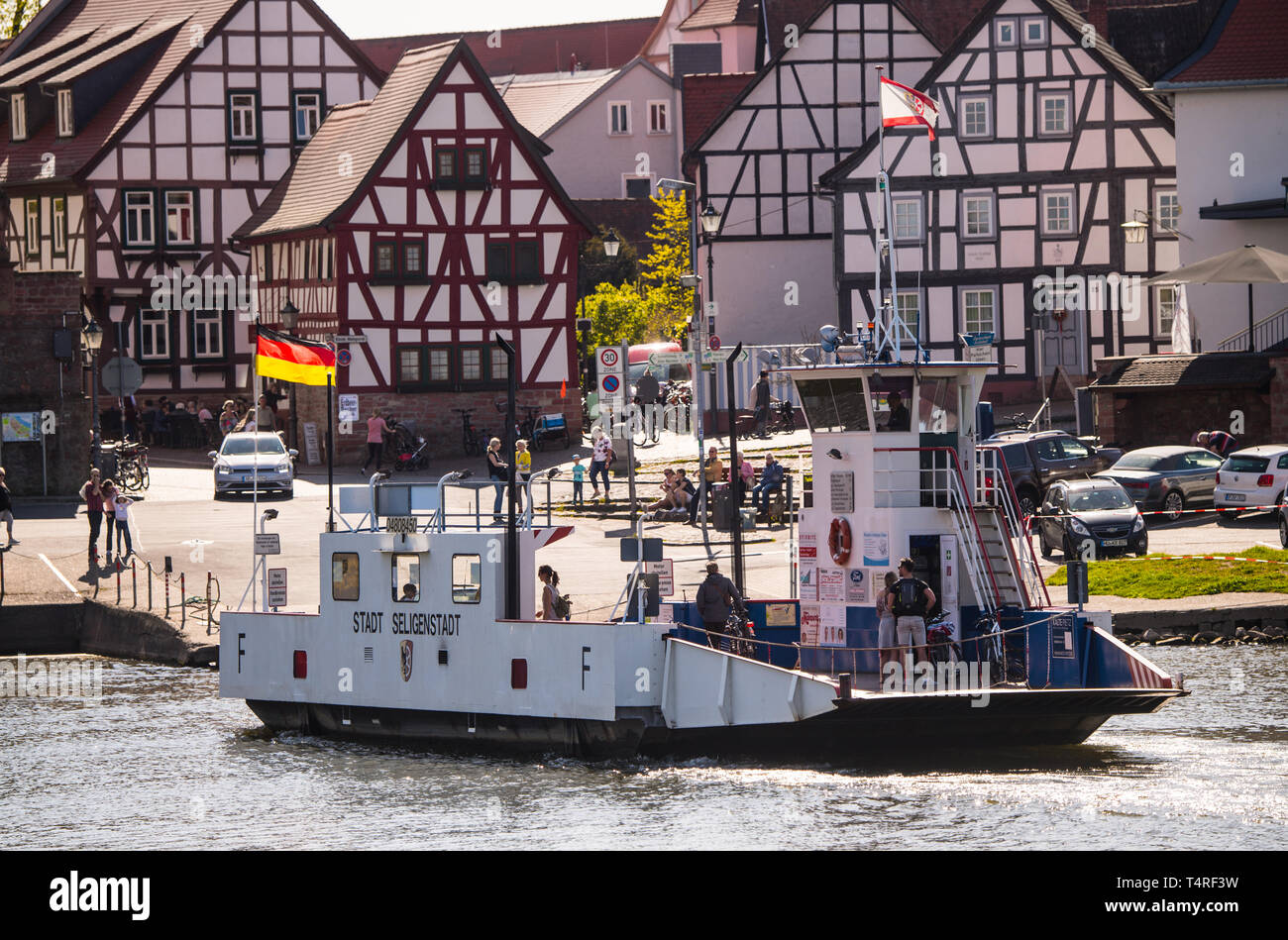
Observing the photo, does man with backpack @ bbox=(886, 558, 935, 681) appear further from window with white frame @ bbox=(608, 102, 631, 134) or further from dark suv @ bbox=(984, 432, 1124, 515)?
window with white frame @ bbox=(608, 102, 631, 134)

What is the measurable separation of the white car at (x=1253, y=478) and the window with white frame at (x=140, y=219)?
124ft

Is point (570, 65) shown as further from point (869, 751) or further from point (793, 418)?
point (869, 751)

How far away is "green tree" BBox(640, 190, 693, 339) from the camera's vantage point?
287 ft

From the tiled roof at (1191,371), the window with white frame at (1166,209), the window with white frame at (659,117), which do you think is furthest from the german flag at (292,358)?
the window with white frame at (659,117)

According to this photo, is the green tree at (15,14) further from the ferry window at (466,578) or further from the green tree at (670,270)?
the ferry window at (466,578)

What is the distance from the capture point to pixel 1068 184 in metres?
63.4

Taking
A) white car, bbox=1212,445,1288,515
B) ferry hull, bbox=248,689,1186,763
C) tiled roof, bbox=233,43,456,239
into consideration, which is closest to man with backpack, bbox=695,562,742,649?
ferry hull, bbox=248,689,1186,763

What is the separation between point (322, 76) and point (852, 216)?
18.5 meters

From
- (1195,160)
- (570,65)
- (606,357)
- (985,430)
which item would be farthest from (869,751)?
(570,65)

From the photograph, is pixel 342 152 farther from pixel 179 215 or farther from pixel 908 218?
pixel 908 218

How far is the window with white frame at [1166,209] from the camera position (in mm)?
63406

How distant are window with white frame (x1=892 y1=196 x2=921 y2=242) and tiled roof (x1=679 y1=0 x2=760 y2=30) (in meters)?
29.3

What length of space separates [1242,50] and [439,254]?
23.4 meters

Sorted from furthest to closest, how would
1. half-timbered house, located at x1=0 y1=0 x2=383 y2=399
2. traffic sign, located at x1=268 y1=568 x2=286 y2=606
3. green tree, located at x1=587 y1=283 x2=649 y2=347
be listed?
1. green tree, located at x1=587 y1=283 x2=649 y2=347
2. half-timbered house, located at x1=0 y1=0 x2=383 y2=399
3. traffic sign, located at x1=268 y1=568 x2=286 y2=606
